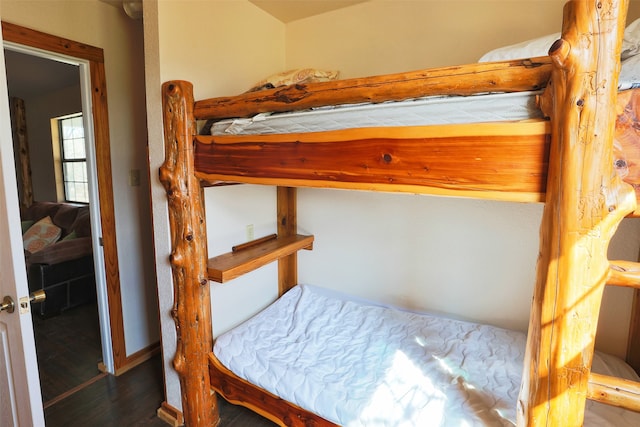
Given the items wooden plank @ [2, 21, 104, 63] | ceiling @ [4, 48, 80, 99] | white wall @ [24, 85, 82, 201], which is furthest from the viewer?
white wall @ [24, 85, 82, 201]

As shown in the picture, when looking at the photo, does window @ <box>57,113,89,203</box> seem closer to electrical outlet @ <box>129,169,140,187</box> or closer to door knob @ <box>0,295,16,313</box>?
electrical outlet @ <box>129,169,140,187</box>

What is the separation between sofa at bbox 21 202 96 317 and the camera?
289 cm

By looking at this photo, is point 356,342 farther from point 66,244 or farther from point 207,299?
point 66,244

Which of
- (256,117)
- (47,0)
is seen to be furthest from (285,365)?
(47,0)

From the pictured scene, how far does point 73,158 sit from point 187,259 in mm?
3924

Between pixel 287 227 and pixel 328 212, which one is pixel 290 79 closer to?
pixel 328 212

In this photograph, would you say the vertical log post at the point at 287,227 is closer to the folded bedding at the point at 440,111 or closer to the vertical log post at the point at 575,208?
the folded bedding at the point at 440,111

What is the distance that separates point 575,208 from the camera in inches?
28.8

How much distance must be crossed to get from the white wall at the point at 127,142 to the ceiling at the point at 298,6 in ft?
2.87

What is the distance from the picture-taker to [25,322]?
97cm

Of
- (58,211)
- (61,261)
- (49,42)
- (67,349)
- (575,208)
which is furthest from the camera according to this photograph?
(58,211)

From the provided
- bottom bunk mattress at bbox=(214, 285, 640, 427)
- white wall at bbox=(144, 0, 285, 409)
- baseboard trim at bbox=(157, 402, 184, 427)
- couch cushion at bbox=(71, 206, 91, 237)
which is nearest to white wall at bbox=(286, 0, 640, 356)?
bottom bunk mattress at bbox=(214, 285, 640, 427)

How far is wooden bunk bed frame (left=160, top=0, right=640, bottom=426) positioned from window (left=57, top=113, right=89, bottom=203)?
386cm

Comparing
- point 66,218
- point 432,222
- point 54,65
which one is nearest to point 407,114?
point 432,222
